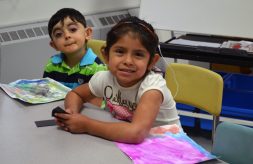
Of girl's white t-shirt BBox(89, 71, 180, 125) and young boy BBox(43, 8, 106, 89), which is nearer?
girl's white t-shirt BBox(89, 71, 180, 125)

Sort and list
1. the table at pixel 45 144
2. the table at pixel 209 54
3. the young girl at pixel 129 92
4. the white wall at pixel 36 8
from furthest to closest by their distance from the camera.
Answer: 1. the white wall at pixel 36 8
2. the table at pixel 209 54
3. the young girl at pixel 129 92
4. the table at pixel 45 144

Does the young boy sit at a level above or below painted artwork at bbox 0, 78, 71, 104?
above

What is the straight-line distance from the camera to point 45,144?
113 cm

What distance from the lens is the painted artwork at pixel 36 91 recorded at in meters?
1.55

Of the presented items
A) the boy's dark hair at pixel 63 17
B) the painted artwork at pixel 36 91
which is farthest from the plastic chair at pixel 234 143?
the boy's dark hair at pixel 63 17

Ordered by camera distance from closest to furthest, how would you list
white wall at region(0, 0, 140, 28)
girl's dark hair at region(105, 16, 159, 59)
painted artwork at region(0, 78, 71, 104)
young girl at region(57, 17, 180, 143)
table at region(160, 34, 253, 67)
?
young girl at region(57, 17, 180, 143) < girl's dark hair at region(105, 16, 159, 59) < painted artwork at region(0, 78, 71, 104) < table at region(160, 34, 253, 67) < white wall at region(0, 0, 140, 28)

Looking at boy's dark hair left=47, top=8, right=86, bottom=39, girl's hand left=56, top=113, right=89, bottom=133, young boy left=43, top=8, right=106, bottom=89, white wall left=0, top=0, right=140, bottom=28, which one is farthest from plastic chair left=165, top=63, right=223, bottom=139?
white wall left=0, top=0, right=140, bottom=28

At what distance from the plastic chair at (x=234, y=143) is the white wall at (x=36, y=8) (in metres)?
2.08

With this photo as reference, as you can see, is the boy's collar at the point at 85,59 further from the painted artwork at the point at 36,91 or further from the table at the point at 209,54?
the table at the point at 209,54

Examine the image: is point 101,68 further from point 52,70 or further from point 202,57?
point 202,57

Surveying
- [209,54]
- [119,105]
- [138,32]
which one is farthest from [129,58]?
[209,54]

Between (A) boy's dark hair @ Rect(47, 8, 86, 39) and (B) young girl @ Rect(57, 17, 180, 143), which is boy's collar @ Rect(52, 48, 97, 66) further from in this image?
(B) young girl @ Rect(57, 17, 180, 143)

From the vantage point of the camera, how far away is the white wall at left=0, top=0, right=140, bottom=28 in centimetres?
288

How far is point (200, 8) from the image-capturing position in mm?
3033
